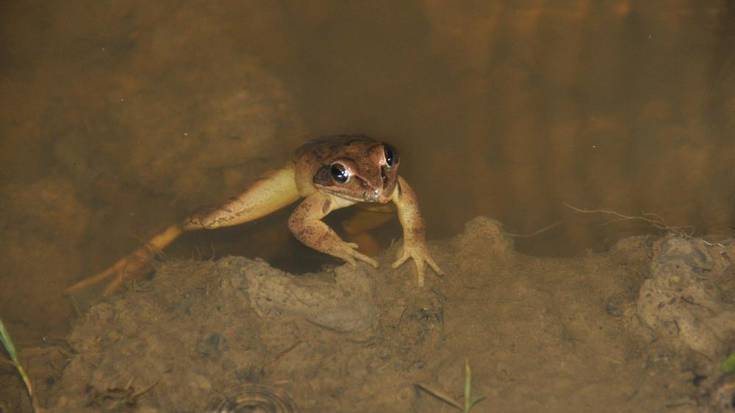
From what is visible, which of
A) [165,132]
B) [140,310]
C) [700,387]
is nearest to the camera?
[700,387]

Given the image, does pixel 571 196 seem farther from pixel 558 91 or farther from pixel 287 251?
pixel 287 251

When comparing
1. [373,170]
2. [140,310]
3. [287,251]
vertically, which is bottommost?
[287,251]

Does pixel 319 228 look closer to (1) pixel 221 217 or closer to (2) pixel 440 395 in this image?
(1) pixel 221 217

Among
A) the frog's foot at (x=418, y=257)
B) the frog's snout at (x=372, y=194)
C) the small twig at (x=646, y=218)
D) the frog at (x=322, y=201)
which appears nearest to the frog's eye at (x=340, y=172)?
the frog at (x=322, y=201)

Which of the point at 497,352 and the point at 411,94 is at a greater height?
the point at 411,94

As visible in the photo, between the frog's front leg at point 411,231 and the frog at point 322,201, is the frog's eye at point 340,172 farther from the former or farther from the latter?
the frog's front leg at point 411,231

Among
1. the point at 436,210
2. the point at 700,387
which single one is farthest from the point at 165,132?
the point at 700,387

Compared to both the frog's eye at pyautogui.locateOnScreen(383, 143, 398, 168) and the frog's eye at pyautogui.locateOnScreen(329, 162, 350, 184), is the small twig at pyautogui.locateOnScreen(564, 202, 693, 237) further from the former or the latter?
the frog's eye at pyautogui.locateOnScreen(329, 162, 350, 184)

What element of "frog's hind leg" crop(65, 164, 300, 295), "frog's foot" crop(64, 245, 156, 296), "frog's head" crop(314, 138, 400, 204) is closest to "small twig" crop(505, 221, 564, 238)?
"frog's head" crop(314, 138, 400, 204)
